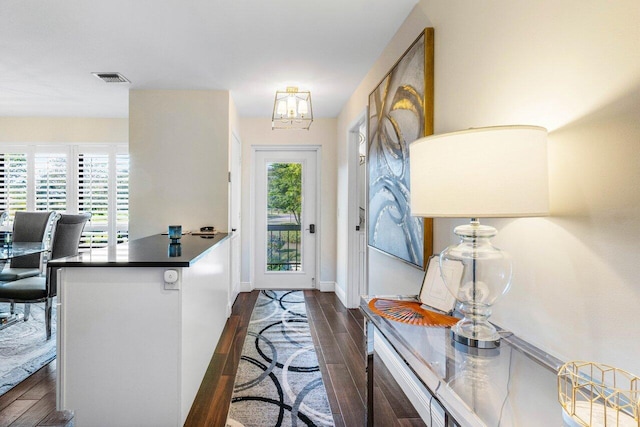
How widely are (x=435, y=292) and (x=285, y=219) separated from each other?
3481mm

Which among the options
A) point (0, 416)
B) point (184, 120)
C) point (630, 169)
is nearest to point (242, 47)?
point (184, 120)

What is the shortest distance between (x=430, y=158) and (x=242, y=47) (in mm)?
2138

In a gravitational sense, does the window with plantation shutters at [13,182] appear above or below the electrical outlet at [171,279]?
above

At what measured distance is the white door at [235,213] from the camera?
3.83 metres

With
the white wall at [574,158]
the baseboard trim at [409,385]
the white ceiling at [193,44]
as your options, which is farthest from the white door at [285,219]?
the white wall at [574,158]

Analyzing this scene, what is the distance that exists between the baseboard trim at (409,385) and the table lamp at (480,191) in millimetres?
749

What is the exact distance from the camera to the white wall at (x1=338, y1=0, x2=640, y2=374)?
78 cm

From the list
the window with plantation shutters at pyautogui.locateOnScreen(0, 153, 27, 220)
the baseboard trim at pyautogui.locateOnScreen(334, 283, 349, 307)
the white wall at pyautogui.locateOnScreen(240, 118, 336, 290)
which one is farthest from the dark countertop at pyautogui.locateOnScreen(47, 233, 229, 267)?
the window with plantation shutters at pyautogui.locateOnScreen(0, 153, 27, 220)

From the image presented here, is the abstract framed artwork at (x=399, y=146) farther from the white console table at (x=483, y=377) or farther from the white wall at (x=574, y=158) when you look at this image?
the white console table at (x=483, y=377)

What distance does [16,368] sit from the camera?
237cm

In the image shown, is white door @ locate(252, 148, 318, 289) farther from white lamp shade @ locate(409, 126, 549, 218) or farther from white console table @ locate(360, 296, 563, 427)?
white lamp shade @ locate(409, 126, 549, 218)

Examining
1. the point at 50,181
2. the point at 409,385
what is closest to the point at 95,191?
the point at 50,181

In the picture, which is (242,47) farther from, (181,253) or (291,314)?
(291,314)

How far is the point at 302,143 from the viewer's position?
4617mm
